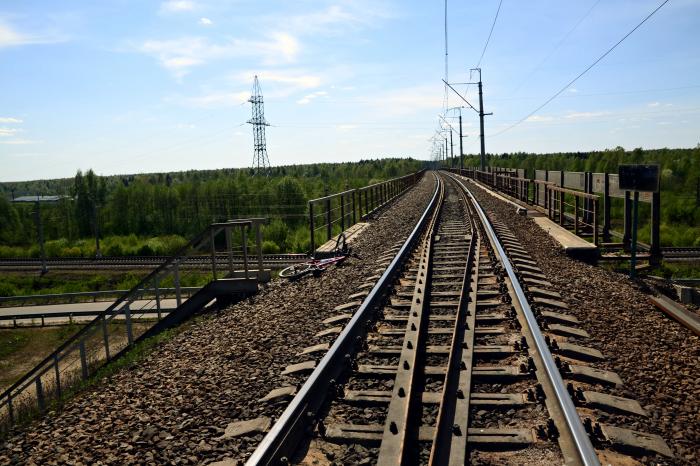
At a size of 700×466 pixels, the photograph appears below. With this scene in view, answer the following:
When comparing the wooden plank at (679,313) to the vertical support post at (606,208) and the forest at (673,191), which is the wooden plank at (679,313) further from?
the forest at (673,191)

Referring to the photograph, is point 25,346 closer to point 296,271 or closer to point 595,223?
point 296,271

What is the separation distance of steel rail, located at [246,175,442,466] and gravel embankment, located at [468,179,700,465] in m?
2.13

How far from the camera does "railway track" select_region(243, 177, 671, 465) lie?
11.2ft

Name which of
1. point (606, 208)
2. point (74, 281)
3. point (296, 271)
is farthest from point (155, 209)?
point (296, 271)

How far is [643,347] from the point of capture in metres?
5.27

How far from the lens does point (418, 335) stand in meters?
5.36

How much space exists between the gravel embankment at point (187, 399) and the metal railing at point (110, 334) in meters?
1.80

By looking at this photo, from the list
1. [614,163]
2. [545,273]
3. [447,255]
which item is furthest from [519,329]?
[614,163]

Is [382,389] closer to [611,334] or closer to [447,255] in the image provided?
[611,334]

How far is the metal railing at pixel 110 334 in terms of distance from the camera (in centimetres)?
948

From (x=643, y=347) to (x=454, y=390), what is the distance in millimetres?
2196

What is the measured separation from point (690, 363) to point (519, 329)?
1.45 metres

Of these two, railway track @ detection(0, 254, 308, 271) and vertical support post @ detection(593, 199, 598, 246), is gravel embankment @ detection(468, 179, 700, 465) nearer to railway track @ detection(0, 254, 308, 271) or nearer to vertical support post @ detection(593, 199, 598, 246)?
vertical support post @ detection(593, 199, 598, 246)

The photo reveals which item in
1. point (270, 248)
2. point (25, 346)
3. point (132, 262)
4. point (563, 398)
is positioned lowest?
point (25, 346)
